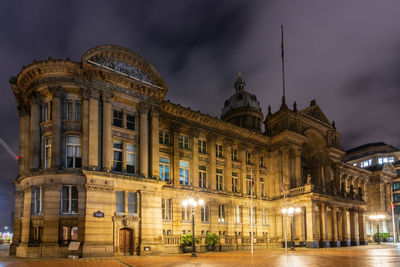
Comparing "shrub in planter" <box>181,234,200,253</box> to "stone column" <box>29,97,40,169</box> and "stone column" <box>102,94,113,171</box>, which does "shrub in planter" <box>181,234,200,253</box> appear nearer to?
"stone column" <box>102,94,113,171</box>

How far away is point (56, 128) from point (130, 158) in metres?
8.11

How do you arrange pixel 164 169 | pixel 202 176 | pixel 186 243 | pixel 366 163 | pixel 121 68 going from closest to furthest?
pixel 121 68 → pixel 186 243 → pixel 164 169 → pixel 202 176 → pixel 366 163

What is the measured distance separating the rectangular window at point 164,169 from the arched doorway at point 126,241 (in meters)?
8.53

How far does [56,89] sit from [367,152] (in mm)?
93569

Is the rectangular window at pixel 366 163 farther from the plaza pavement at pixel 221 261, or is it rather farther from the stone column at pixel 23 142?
the stone column at pixel 23 142

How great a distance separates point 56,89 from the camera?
35.1 meters

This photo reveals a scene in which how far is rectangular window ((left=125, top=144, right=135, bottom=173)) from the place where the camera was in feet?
125

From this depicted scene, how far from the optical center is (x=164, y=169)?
4328 centimetres

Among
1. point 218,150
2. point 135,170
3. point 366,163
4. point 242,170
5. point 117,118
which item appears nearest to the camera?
point 135,170

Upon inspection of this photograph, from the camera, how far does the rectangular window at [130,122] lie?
39.2m

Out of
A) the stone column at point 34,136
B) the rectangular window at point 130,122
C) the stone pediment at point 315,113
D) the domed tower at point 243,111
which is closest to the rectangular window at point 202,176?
the rectangular window at point 130,122

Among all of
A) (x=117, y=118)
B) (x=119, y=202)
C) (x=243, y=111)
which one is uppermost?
(x=243, y=111)

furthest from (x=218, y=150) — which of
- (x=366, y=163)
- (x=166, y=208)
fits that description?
(x=366, y=163)

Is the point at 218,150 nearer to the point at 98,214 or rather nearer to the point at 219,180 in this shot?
the point at 219,180
